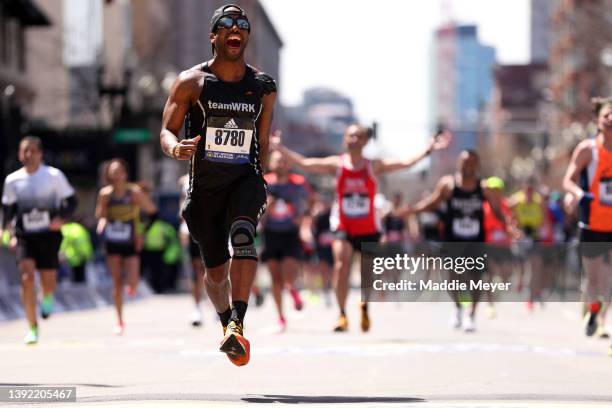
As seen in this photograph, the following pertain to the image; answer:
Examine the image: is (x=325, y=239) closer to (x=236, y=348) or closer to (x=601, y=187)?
(x=601, y=187)

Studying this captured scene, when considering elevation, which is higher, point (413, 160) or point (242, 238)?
point (413, 160)

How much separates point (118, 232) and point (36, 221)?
2.50 m

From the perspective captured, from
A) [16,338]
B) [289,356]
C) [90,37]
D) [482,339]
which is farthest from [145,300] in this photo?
[90,37]

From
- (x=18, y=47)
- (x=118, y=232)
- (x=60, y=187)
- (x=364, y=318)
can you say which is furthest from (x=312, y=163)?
(x=18, y=47)

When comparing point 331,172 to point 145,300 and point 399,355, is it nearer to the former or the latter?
point 399,355

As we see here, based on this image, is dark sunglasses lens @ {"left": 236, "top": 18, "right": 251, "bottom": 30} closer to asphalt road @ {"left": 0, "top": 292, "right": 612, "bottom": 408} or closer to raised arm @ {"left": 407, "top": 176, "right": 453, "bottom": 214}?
asphalt road @ {"left": 0, "top": 292, "right": 612, "bottom": 408}

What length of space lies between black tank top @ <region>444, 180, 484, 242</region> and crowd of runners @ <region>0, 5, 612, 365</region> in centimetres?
1

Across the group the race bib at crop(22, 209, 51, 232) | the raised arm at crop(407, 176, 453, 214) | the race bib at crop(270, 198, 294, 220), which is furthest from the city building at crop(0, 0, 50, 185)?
the race bib at crop(22, 209, 51, 232)

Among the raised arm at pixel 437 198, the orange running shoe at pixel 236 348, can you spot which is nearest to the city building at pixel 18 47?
the raised arm at pixel 437 198

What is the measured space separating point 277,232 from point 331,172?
2.73 metres

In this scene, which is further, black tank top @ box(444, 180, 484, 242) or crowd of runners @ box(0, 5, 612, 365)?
black tank top @ box(444, 180, 484, 242)

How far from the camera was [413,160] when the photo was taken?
1522 centimetres

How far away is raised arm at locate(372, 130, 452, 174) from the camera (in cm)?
1496

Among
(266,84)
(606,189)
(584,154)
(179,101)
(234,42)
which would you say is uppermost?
(234,42)
